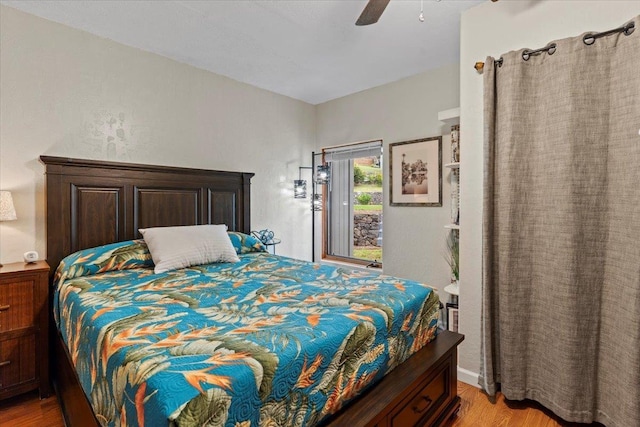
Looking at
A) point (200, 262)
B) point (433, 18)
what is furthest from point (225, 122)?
point (433, 18)

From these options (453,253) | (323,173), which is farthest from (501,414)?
(323,173)

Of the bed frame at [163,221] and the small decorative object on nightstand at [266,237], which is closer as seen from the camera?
the bed frame at [163,221]

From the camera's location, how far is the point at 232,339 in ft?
3.72

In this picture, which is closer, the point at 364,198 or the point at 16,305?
the point at 16,305

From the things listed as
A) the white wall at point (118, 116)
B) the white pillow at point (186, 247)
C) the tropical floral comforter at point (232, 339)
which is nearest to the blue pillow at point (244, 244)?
the white pillow at point (186, 247)

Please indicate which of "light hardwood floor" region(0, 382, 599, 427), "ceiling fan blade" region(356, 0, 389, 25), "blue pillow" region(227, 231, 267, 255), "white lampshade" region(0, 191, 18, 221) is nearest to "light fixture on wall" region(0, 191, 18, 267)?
"white lampshade" region(0, 191, 18, 221)

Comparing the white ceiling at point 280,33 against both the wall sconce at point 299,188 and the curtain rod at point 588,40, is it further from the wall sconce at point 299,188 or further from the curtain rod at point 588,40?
the wall sconce at point 299,188

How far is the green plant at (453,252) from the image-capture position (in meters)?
2.89

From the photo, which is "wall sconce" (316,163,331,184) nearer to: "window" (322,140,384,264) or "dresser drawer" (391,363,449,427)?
"window" (322,140,384,264)

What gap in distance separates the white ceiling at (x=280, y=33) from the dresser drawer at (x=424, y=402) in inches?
91.5

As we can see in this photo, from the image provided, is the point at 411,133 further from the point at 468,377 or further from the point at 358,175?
the point at 468,377

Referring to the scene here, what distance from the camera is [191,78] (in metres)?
3.16

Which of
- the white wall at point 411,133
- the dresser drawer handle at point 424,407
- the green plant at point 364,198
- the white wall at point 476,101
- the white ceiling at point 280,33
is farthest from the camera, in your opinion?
the green plant at point 364,198

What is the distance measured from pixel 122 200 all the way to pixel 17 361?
1.26 meters
